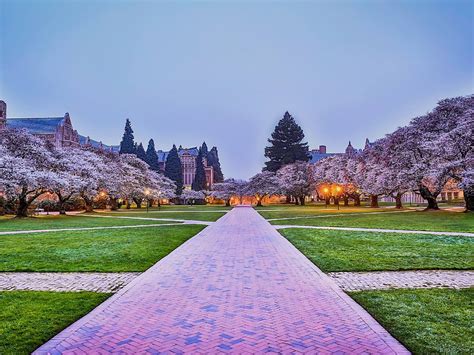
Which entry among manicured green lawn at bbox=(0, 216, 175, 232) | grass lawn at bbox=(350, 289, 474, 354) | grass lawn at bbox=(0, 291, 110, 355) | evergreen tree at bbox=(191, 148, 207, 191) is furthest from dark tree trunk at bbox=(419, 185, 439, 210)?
evergreen tree at bbox=(191, 148, 207, 191)

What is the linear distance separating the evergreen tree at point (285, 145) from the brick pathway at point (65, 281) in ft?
212

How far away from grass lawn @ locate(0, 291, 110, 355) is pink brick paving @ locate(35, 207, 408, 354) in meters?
0.21

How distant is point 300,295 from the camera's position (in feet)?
20.2

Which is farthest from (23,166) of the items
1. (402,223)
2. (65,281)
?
(402,223)

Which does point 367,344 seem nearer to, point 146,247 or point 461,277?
point 461,277

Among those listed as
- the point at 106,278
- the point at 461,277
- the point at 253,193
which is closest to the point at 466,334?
the point at 461,277

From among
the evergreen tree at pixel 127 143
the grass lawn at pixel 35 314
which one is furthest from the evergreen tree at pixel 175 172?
the grass lawn at pixel 35 314

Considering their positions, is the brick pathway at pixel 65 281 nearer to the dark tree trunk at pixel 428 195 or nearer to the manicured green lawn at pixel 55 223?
the manicured green lawn at pixel 55 223

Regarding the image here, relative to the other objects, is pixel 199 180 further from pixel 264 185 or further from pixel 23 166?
pixel 23 166

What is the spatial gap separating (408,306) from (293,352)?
253cm

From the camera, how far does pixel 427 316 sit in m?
5.03

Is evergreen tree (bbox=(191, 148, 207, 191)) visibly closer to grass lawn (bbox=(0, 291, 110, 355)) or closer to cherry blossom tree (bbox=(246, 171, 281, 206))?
cherry blossom tree (bbox=(246, 171, 281, 206))

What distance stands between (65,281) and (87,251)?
12.2ft

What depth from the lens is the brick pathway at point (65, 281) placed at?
22.0 ft
